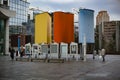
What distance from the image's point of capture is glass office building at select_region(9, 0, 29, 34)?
112m

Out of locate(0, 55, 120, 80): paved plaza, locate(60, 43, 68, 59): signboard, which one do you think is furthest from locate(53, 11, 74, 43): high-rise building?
locate(0, 55, 120, 80): paved plaza

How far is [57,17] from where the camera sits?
4841cm

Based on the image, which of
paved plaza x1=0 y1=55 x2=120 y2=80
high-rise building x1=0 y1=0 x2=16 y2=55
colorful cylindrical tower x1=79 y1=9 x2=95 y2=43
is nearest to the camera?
paved plaza x1=0 y1=55 x2=120 y2=80

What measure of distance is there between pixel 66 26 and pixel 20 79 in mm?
32723

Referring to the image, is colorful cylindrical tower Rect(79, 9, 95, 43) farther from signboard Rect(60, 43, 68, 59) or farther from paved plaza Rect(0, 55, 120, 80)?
paved plaza Rect(0, 55, 120, 80)

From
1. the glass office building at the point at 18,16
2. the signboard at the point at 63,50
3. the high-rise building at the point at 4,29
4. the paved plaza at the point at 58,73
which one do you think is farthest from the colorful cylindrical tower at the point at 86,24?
the glass office building at the point at 18,16

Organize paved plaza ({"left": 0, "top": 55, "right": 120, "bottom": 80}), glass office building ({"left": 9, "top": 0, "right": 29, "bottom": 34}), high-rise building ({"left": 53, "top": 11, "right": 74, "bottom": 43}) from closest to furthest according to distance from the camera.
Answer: paved plaza ({"left": 0, "top": 55, "right": 120, "bottom": 80}), high-rise building ({"left": 53, "top": 11, "right": 74, "bottom": 43}), glass office building ({"left": 9, "top": 0, "right": 29, "bottom": 34})

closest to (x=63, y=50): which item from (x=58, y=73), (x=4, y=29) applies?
(x=58, y=73)

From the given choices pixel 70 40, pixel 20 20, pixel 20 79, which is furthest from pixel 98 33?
pixel 20 79

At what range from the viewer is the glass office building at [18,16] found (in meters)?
112

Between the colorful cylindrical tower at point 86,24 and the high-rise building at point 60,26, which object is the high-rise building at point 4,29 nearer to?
the high-rise building at point 60,26

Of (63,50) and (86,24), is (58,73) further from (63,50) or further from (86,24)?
(86,24)

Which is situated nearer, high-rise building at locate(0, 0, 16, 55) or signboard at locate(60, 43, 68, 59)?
signboard at locate(60, 43, 68, 59)

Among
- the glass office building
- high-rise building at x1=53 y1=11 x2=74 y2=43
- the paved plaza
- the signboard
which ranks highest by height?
the glass office building
